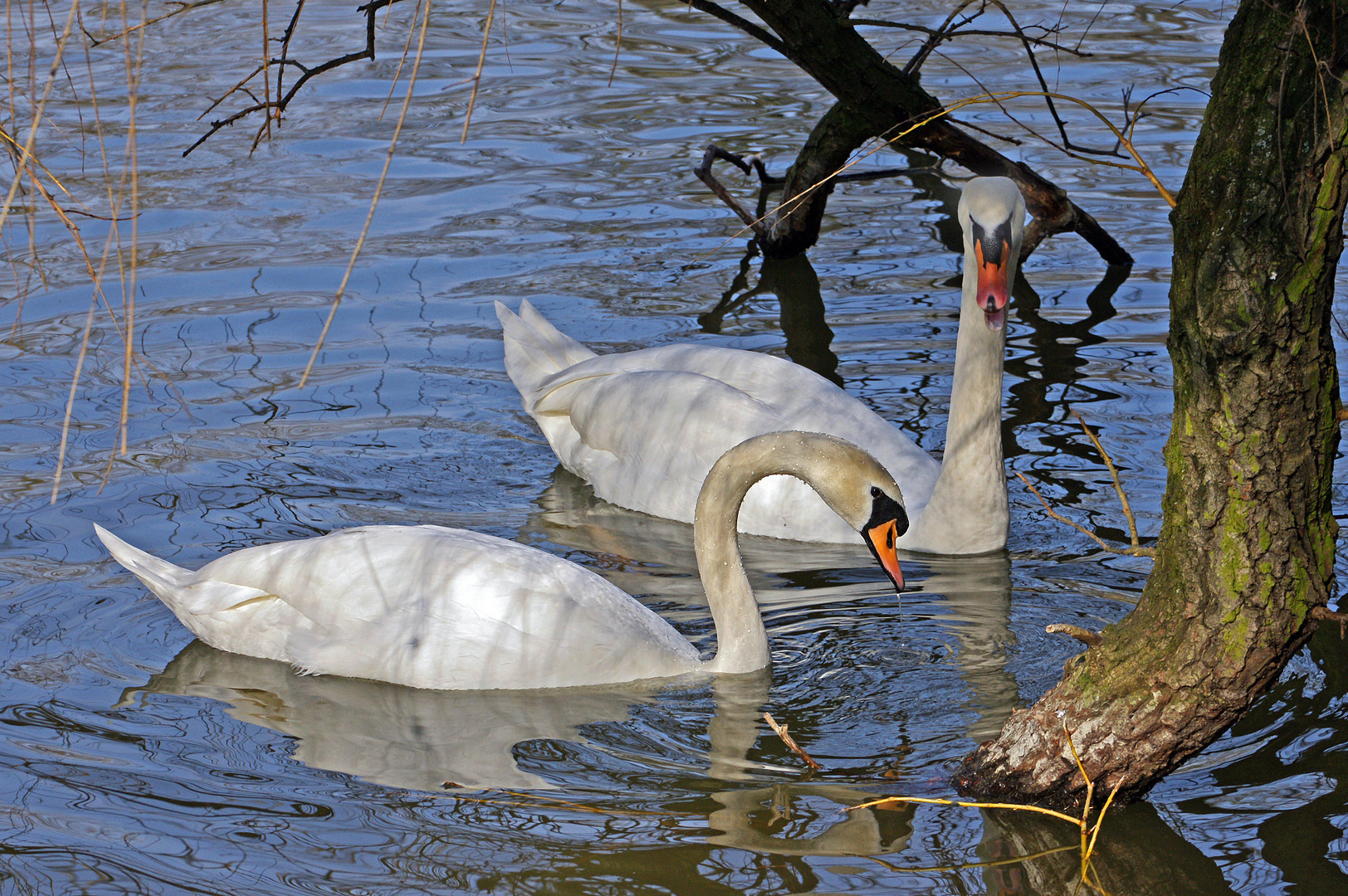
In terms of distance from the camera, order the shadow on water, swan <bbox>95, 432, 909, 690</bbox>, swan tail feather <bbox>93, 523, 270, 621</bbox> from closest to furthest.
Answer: swan <bbox>95, 432, 909, 690</bbox>, swan tail feather <bbox>93, 523, 270, 621</bbox>, the shadow on water

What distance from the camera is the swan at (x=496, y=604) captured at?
5.04 m

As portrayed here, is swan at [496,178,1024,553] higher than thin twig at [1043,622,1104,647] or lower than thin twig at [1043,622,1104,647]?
lower

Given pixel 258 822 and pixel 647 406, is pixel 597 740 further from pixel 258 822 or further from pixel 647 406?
pixel 647 406

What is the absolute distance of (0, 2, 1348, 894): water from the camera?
4.02 m

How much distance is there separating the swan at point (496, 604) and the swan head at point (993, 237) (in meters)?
1.18

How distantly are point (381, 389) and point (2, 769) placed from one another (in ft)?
12.0

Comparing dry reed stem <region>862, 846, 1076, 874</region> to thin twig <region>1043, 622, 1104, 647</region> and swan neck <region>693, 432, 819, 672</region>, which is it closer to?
thin twig <region>1043, 622, 1104, 647</region>

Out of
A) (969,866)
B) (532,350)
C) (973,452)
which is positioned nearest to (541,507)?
(532,350)

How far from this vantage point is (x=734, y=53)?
14773 mm

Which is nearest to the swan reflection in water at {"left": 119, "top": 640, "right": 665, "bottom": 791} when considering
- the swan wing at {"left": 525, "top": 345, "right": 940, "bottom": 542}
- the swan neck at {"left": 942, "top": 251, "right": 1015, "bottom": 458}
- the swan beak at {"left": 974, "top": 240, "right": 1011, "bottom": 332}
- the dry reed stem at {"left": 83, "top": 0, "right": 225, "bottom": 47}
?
the swan wing at {"left": 525, "top": 345, "right": 940, "bottom": 542}

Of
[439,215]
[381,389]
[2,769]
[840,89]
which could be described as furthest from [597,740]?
[439,215]

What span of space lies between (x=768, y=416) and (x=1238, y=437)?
3.25m

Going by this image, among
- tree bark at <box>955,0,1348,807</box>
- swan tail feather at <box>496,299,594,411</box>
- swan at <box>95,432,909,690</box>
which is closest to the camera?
tree bark at <box>955,0,1348,807</box>

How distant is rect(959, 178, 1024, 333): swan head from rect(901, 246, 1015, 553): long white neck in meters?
0.10
